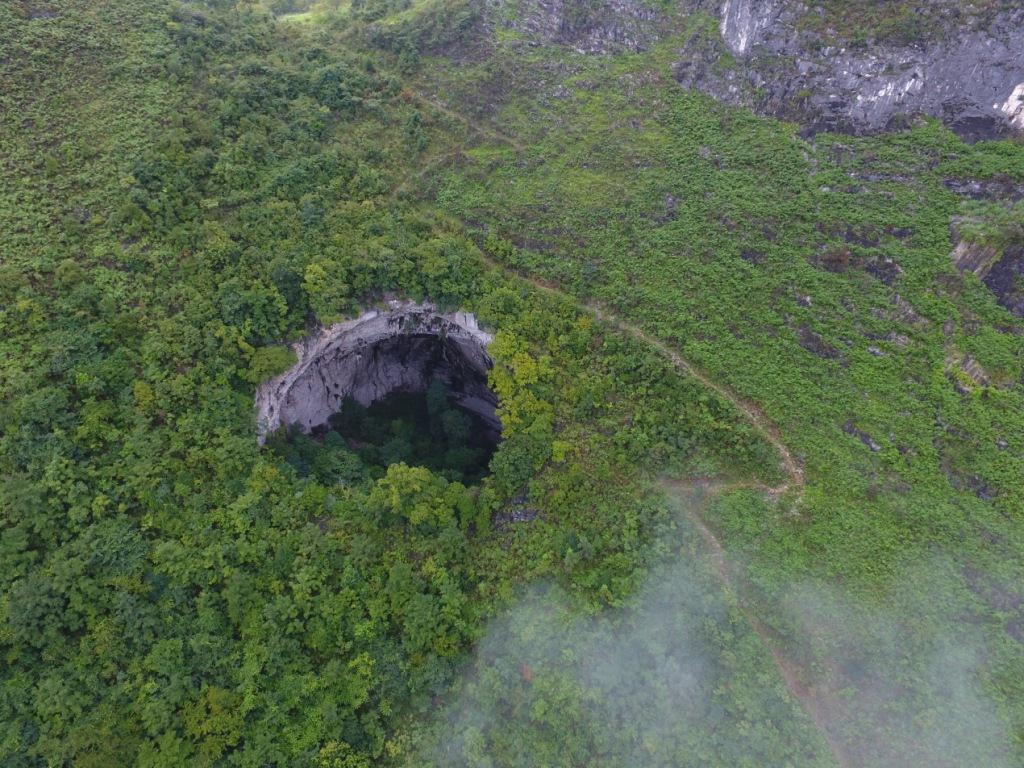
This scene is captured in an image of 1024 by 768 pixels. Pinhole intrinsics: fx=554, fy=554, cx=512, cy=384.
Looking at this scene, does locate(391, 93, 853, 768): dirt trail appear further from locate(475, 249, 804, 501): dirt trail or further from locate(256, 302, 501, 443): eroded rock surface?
locate(256, 302, 501, 443): eroded rock surface

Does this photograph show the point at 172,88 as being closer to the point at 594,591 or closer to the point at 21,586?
the point at 21,586

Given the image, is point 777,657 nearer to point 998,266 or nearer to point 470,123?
point 998,266

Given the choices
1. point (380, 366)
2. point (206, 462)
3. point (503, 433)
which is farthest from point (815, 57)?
point (206, 462)

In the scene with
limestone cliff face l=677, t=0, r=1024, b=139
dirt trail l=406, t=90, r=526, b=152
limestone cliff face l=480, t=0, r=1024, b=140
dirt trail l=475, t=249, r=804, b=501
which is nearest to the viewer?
dirt trail l=475, t=249, r=804, b=501

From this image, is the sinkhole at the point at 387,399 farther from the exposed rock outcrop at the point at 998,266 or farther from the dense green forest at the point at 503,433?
the exposed rock outcrop at the point at 998,266

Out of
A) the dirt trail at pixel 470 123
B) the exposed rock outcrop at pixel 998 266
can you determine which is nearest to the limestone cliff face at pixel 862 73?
the exposed rock outcrop at pixel 998 266

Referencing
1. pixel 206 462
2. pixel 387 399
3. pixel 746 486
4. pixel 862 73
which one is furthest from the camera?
pixel 387 399

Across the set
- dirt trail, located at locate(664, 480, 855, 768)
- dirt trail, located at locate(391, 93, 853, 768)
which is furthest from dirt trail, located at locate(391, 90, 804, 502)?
dirt trail, located at locate(664, 480, 855, 768)
